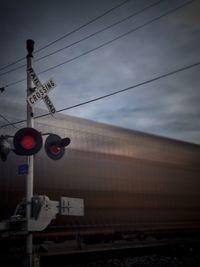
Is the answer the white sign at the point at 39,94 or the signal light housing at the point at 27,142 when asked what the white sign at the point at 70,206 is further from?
the white sign at the point at 39,94

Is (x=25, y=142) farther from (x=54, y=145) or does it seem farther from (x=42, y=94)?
(x=42, y=94)

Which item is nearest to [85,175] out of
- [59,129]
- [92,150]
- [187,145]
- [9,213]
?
[92,150]

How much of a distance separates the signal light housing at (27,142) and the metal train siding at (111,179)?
3160 millimetres

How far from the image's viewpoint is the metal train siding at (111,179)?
9.16 m

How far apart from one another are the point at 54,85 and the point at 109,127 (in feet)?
13.8

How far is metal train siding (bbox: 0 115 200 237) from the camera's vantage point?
30.0 feet

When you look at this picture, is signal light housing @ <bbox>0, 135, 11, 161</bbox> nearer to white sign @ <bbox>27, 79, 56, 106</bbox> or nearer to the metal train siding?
white sign @ <bbox>27, 79, 56, 106</bbox>

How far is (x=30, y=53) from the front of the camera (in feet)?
24.0

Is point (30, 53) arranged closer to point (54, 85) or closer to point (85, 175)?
point (54, 85)

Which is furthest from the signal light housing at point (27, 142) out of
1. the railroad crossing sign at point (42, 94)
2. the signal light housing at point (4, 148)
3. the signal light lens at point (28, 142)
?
the railroad crossing sign at point (42, 94)

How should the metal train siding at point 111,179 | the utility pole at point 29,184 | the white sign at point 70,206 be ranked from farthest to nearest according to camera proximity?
the metal train siding at point 111,179 → the white sign at point 70,206 → the utility pole at point 29,184

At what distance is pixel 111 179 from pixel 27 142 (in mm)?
4945

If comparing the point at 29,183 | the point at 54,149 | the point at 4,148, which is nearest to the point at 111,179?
the point at 54,149

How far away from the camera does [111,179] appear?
1040 centimetres
